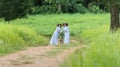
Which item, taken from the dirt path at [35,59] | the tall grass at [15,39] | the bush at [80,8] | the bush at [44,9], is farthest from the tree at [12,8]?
the dirt path at [35,59]

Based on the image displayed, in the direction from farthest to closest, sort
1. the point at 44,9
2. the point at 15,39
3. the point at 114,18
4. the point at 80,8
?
the point at 80,8 → the point at 44,9 → the point at 114,18 → the point at 15,39

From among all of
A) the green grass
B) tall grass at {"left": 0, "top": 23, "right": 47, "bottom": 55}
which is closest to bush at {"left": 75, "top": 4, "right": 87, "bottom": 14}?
the green grass

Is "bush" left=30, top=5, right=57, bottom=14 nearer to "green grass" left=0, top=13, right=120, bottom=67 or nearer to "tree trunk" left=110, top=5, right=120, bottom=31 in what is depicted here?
→ "green grass" left=0, top=13, right=120, bottom=67

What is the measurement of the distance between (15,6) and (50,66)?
70.3 ft

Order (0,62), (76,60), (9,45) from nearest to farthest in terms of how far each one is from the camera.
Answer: (76,60) < (0,62) < (9,45)

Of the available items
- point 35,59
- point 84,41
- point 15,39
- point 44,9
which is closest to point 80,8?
point 44,9

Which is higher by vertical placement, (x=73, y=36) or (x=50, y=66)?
(x=50, y=66)

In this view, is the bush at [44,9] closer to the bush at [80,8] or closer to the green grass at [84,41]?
the bush at [80,8]

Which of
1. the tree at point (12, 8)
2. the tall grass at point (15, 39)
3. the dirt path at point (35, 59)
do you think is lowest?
the tree at point (12, 8)

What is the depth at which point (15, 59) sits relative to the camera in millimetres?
13719

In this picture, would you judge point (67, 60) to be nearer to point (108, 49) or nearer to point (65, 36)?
point (108, 49)

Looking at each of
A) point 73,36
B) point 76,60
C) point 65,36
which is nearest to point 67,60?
point 76,60

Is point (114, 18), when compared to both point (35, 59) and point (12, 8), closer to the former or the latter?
point (35, 59)

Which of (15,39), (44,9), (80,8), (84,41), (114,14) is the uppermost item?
(114,14)
